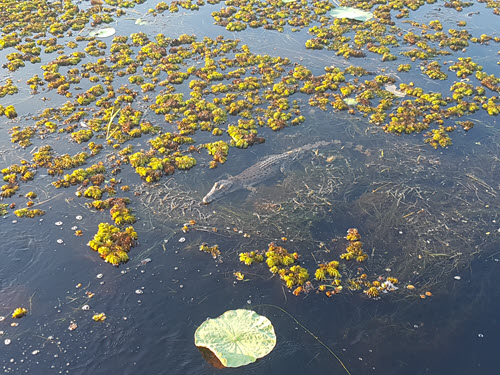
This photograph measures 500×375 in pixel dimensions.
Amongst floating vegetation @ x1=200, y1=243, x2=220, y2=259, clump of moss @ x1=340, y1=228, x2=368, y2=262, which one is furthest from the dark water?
clump of moss @ x1=340, y1=228, x2=368, y2=262

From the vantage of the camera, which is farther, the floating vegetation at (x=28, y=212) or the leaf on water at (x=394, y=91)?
the leaf on water at (x=394, y=91)

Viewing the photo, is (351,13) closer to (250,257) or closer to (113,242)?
(250,257)

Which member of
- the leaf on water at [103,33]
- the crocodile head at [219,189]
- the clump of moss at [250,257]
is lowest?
the clump of moss at [250,257]

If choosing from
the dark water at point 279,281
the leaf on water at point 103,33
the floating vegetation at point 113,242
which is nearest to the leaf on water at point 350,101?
the dark water at point 279,281

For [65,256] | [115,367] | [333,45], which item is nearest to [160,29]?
[333,45]

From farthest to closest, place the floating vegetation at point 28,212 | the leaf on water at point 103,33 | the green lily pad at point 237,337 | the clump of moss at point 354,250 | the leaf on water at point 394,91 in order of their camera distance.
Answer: the leaf on water at point 103,33, the leaf on water at point 394,91, the floating vegetation at point 28,212, the clump of moss at point 354,250, the green lily pad at point 237,337

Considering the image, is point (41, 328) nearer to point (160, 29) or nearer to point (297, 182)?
point (297, 182)

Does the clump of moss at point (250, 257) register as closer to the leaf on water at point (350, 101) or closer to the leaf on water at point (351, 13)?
the leaf on water at point (350, 101)

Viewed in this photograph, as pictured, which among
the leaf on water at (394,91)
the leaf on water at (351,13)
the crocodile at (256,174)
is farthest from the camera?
the leaf on water at (351,13)

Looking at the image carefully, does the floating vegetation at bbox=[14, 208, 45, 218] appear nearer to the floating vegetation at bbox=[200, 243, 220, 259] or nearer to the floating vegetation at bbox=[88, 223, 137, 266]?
the floating vegetation at bbox=[88, 223, 137, 266]
